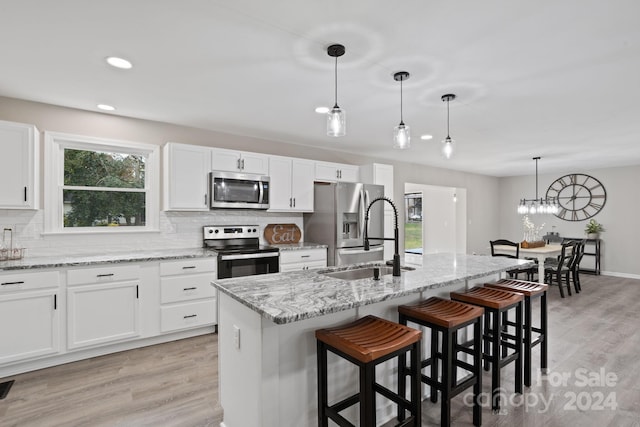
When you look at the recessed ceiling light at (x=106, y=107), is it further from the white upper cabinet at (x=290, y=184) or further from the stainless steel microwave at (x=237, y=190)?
the white upper cabinet at (x=290, y=184)

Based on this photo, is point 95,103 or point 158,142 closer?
point 95,103

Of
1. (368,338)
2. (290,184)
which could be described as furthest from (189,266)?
(368,338)

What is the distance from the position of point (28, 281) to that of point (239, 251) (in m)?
1.79

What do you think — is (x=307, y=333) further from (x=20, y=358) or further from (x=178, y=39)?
(x=20, y=358)

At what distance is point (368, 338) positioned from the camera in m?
1.57

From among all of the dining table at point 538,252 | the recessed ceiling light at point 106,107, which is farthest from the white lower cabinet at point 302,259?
the dining table at point 538,252

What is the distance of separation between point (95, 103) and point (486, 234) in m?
8.49

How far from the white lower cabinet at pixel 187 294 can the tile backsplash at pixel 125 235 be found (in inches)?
24.0

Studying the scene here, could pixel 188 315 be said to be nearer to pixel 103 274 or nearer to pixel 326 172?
pixel 103 274

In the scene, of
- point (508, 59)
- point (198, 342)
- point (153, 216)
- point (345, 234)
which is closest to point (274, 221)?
point (345, 234)

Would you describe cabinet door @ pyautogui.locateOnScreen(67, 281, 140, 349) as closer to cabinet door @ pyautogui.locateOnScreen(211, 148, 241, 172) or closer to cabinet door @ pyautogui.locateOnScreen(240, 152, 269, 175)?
cabinet door @ pyautogui.locateOnScreen(211, 148, 241, 172)

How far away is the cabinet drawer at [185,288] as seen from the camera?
327 cm

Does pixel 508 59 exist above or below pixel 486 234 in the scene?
above

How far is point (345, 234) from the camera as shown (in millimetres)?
4430
